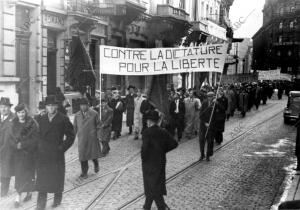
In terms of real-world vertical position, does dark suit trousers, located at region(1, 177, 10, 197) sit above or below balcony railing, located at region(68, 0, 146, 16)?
below

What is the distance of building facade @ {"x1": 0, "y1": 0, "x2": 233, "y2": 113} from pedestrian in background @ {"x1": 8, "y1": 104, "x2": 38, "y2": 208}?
8.63 m

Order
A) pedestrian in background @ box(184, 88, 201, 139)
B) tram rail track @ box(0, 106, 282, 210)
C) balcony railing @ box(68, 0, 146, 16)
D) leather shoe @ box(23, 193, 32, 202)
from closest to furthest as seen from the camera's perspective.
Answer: tram rail track @ box(0, 106, 282, 210) → leather shoe @ box(23, 193, 32, 202) → pedestrian in background @ box(184, 88, 201, 139) → balcony railing @ box(68, 0, 146, 16)

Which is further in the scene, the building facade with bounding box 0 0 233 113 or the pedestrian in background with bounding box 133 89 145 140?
the building facade with bounding box 0 0 233 113

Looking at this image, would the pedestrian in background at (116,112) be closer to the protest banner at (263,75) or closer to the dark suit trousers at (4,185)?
the dark suit trousers at (4,185)

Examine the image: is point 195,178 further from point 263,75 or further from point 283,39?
point 283,39

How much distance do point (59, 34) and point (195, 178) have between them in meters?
13.1

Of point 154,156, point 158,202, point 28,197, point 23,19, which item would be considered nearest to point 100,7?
point 23,19

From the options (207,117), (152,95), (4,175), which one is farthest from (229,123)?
(4,175)

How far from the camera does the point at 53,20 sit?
64.8 ft

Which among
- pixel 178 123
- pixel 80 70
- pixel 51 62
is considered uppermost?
pixel 51 62

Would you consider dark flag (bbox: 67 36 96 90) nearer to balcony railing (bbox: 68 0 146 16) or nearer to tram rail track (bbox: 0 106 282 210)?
balcony railing (bbox: 68 0 146 16)

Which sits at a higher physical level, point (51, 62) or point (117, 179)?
point (51, 62)

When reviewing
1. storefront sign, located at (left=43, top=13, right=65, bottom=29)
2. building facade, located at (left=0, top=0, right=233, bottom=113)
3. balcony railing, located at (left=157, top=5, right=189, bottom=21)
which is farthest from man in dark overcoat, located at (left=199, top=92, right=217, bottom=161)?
balcony railing, located at (left=157, top=5, right=189, bottom=21)

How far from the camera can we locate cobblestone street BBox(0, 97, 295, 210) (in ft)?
24.4
